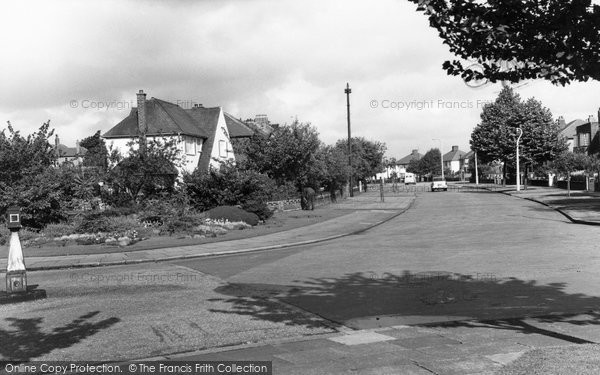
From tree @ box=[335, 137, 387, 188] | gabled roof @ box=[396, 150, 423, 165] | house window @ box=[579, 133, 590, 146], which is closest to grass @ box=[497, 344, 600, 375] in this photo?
tree @ box=[335, 137, 387, 188]

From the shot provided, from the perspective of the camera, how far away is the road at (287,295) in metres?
6.79

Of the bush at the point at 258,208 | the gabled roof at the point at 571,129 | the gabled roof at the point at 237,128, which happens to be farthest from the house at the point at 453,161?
the bush at the point at 258,208

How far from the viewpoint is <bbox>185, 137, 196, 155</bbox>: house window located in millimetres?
43906

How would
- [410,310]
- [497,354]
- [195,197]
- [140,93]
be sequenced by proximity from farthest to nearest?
[140,93] → [195,197] → [410,310] → [497,354]

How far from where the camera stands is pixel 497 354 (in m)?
5.48

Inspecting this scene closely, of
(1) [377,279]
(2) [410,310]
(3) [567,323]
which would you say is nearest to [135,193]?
(1) [377,279]

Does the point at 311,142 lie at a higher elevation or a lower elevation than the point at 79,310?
higher

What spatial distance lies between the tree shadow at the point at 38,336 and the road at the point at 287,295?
0.01m

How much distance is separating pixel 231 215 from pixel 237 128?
33775mm

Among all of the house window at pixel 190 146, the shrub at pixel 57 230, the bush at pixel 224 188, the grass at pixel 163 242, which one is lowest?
the grass at pixel 163 242

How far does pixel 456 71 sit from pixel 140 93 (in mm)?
41363

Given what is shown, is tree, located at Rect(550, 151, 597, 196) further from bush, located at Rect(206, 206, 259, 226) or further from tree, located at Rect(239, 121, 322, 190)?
bush, located at Rect(206, 206, 259, 226)

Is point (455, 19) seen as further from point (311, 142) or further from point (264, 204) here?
point (311, 142)

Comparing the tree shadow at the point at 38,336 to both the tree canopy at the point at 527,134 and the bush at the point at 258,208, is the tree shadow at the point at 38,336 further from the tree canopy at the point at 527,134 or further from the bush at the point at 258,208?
the tree canopy at the point at 527,134
